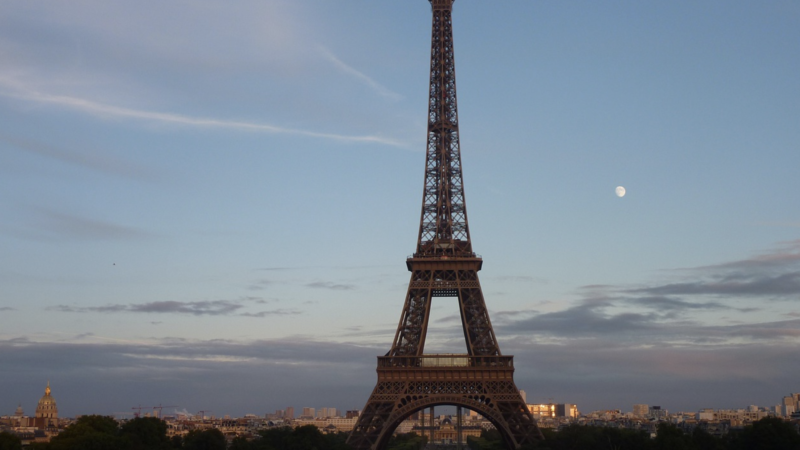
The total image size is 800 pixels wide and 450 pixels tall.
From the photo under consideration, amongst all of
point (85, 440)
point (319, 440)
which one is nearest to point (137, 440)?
point (85, 440)

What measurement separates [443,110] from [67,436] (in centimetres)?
4830

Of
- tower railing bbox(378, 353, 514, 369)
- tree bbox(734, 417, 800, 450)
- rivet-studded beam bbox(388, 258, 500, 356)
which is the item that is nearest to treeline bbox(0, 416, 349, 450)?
tower railing bbox(378, 353, 514, 369)

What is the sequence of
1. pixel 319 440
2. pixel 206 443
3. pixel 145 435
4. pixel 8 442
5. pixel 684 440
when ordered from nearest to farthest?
pixel 8 442 → pixel 684 440 → pixel 145 435 → pixel 206 443 → pixel 319 440

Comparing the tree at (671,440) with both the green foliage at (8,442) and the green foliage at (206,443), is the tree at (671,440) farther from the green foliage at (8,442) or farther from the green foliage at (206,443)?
the green foliage at (8,442)

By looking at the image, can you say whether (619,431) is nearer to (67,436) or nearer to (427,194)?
(427,194)

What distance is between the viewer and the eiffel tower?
277 feet

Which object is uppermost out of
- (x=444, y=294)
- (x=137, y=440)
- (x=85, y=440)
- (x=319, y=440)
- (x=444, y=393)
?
(x=444, y=294)

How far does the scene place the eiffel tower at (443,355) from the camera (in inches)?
3322

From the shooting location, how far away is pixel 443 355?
85812 mm

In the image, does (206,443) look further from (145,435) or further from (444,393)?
(444,393)

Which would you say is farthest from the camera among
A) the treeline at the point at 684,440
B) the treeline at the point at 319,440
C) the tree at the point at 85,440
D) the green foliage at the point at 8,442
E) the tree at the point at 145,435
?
the tree at the point at 145,435

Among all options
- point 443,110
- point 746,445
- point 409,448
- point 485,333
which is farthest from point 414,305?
point 409,448

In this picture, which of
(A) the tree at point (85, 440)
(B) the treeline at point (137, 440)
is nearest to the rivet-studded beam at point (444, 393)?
(B) the treeline at point (137, 440)

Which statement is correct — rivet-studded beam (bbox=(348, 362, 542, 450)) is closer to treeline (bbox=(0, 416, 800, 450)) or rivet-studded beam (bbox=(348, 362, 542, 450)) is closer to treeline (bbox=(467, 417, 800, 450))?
treeline (bbox=(0, 416, 800, 450))
